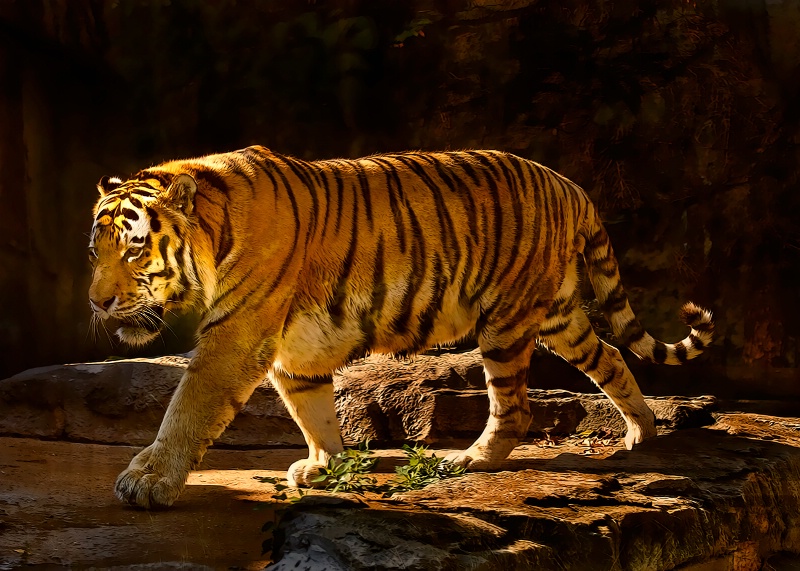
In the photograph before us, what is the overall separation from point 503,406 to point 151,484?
4.73ft

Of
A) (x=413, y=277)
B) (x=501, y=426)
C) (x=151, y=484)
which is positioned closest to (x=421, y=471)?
(x=501, y=426)

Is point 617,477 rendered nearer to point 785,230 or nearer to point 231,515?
point 231,515

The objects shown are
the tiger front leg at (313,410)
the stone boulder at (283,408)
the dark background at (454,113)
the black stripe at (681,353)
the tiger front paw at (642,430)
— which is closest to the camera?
the tiger front leg at (313,410)

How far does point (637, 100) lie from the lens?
631 cm

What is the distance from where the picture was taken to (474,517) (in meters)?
3.04

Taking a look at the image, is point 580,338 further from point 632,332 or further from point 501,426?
point 501,426

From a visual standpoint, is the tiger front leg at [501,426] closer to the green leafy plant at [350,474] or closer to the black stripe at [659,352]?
the green leafy plant at [350,474]

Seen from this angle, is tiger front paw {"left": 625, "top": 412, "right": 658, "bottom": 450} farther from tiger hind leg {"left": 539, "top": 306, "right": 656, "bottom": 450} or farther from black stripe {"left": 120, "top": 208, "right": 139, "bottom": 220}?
black stripe {"left": 120, "top": 208, "right": 139, "bottom": 220}

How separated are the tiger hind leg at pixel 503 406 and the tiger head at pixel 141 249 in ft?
4.20

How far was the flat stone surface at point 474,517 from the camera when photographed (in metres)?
2.84

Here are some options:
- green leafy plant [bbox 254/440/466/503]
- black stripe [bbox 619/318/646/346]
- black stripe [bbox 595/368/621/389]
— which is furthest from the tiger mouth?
black stripe [bbox 619/318/646/346]

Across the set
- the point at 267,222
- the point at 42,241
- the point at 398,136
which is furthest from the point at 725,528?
the point at 42,241

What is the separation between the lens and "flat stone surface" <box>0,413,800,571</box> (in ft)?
9.32

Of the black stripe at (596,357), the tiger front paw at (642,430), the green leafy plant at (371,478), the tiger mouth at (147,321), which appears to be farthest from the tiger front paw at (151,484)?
the tiger front paw at (642,430)
